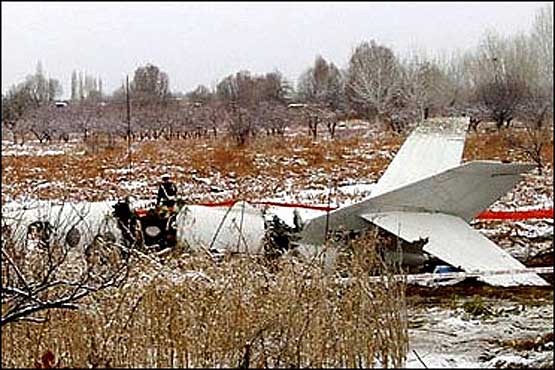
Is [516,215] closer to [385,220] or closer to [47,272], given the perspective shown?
[385,220]

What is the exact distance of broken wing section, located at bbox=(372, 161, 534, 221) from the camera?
769cm

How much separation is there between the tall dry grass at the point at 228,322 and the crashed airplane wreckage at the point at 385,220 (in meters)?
2.21

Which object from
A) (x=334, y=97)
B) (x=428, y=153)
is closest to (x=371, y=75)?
(x=334, y=97)

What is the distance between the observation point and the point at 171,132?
60.8ft

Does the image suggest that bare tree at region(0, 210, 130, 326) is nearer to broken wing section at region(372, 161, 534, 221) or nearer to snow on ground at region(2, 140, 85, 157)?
broken wing section at region(372, 161, 534, 221)

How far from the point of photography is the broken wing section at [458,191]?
7.69 m

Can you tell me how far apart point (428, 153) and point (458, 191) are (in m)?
0.76

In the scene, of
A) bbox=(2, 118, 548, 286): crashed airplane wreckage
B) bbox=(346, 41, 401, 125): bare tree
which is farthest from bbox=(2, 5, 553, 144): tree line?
bbox=(2, 118, 548, 286): crashed airplane wreckage

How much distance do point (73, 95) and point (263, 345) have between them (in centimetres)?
1565

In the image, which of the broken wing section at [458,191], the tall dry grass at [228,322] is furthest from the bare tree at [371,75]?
the tall dry grass at [228,322]

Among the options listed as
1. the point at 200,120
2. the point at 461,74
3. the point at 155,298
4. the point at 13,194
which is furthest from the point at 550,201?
the point at 155,298

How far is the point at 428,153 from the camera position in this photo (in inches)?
334

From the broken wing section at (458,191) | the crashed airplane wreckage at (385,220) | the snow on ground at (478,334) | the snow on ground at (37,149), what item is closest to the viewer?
the snow on ground at (478,334)

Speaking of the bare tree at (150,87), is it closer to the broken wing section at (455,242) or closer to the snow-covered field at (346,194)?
the snow-covered field at (346,194)
